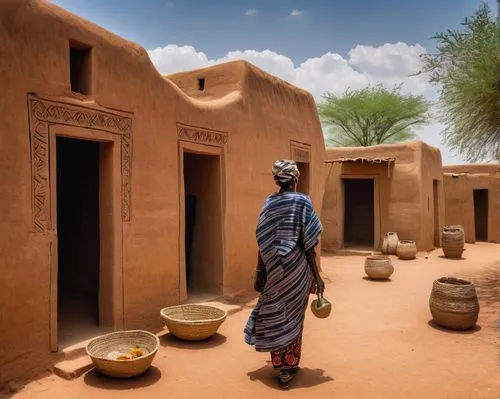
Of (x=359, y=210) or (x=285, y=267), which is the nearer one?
(x=285, y=267)

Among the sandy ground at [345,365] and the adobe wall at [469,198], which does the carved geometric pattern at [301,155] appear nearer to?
the sandy ground at [345,365]

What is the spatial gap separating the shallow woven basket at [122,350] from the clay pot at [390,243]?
391 inches

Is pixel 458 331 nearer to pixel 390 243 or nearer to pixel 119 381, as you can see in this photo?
pixel 119 381

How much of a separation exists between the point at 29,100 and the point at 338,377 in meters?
4.08

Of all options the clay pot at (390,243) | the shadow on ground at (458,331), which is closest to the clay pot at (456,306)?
the shadow on ground at (458,331)

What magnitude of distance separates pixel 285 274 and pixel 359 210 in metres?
14.0

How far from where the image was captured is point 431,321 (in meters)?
6.43

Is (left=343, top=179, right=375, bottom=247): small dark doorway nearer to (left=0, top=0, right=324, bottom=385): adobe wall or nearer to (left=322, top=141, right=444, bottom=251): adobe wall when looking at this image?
(left=322, top=141, right=444, bottom=251): adobe wall

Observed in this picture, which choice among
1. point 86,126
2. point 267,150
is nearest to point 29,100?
point 86,126

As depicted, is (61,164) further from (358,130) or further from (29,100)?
(358,130)

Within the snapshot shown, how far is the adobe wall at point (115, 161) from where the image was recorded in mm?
4152

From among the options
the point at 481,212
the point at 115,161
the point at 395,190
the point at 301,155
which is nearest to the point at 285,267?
the point at 115,161

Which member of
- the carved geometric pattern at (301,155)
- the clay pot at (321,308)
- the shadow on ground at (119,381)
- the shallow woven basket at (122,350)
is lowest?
the shadow on ground at (119,381)

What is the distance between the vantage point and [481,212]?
19.8m
